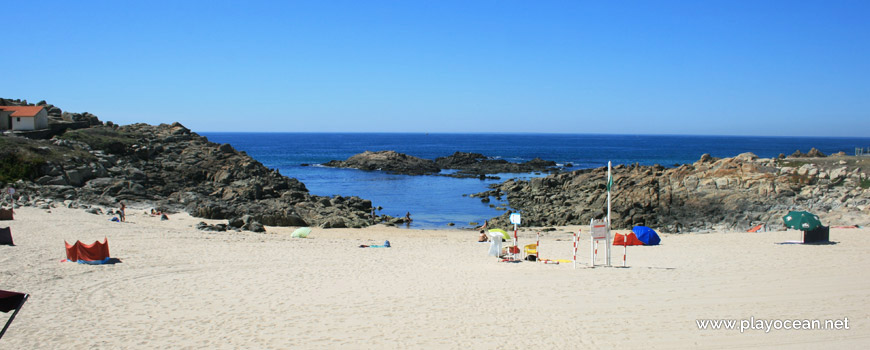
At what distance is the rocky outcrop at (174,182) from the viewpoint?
28953 millimetres

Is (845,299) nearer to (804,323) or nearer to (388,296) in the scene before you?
(804,323)

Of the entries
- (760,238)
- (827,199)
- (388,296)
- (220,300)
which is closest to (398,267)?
(388,296)

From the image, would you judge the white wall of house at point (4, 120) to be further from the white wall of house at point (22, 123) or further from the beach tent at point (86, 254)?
the beach tent at point (86, 254)

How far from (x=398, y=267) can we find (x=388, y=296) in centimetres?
388

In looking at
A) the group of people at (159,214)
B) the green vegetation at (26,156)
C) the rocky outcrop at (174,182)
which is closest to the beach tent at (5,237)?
the rocky outcrop at (174,182)

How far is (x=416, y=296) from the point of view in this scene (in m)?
12.0

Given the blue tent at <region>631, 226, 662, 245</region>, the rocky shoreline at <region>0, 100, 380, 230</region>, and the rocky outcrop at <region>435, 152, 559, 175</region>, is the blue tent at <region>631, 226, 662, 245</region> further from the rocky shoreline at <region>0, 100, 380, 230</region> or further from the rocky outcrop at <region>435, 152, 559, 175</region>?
the rocky outcrop at <region>435, 152, 559, 175</region>

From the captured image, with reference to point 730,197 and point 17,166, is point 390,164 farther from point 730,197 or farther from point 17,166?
point 730,197

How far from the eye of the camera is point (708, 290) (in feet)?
39.2

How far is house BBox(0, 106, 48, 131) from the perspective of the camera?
39.9m

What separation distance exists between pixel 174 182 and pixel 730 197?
33.5 m

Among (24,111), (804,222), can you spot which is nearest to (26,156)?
(24,111)

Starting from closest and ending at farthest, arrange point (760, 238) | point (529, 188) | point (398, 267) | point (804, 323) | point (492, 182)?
point (804, 323) < point (398, 267) < point (760, 238) < point (529, 188) < point (492, 182)

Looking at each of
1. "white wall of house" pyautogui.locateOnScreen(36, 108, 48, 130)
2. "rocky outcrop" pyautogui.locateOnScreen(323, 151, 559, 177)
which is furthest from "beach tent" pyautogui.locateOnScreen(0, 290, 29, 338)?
"rocky outcrop" pyautogui.locateOnScreen(323, 151, 559, 177)
